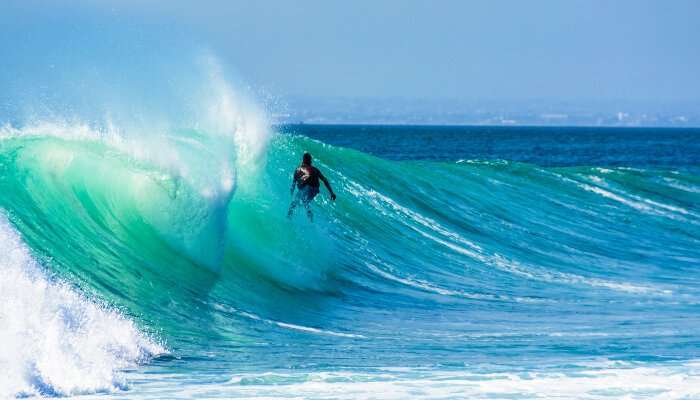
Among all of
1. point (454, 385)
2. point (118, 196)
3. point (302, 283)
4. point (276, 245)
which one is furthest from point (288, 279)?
point (454, 385)

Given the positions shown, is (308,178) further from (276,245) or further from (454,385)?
(454,385)

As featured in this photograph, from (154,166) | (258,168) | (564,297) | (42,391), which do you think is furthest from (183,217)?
(42,391)

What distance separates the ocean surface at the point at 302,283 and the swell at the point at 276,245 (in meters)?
0.03

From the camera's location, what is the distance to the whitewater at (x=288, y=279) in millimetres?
7211

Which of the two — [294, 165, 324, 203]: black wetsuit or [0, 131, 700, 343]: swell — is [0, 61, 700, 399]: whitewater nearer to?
[0, 131, 700, 343]: swell

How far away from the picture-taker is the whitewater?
7211 millimetres

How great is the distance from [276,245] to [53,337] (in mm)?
5756

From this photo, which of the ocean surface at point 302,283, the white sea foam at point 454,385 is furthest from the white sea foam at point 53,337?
the white sea foam at point 454,385

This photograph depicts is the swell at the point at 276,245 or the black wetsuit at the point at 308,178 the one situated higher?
the black wetsuit at the point at 308,178

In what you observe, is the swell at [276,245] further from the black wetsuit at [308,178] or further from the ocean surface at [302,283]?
the black wetsuit at [308,178]

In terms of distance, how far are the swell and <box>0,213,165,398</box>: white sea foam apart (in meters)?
0.79

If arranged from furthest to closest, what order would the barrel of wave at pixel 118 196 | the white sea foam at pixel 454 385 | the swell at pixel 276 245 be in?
the barrel of wave at pixel 118 196, the swell at pixel 276 245, the white sea foam at pixel 454 385

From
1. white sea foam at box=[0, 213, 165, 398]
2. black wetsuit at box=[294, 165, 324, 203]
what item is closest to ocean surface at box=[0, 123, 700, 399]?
white sea foam at box=[0, 213, 165, 398]

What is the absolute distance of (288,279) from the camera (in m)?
11.7
